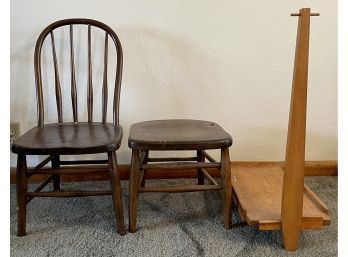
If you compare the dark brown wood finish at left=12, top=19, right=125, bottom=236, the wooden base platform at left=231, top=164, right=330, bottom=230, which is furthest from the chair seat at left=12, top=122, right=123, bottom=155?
the wooden base platform at left=231, top=164, right=330, bottom=230

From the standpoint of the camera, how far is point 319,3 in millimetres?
1568

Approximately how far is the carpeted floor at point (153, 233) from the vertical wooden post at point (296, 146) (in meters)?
0.09

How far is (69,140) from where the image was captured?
3.77 ft

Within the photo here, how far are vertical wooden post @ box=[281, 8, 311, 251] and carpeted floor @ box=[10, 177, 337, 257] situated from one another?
0.30ft

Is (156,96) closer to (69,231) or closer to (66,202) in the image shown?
(66,202)

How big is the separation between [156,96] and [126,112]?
0.52 ft

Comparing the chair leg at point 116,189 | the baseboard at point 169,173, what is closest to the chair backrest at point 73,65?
the chair leg at point 116,189

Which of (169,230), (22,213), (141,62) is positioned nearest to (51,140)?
(22,213)

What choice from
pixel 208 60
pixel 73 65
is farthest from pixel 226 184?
pixel 73 65

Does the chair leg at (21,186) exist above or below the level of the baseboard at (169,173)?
above

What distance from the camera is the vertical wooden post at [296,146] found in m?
0.97

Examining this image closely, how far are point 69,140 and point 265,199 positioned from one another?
2.34 ft

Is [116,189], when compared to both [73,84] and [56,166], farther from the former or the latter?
[73,84]

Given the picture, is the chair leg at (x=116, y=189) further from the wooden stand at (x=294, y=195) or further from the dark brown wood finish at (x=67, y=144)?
the wooden stand at (x=294, y=195)
